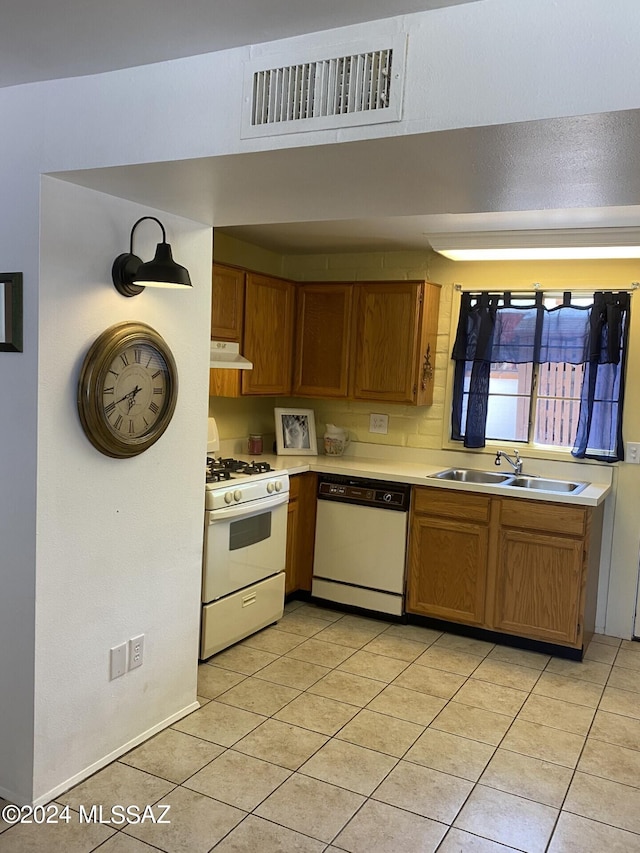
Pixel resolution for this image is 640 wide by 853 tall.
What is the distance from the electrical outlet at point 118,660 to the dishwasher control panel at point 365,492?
1.97 meters

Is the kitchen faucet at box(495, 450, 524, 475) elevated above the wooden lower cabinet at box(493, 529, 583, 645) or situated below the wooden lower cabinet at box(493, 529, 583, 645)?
above

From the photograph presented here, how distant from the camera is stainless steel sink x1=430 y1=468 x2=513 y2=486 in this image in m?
4.52

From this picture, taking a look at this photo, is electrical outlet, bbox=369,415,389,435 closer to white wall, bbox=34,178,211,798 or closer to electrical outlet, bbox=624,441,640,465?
electrical outlet, bbox=624,441,640,465

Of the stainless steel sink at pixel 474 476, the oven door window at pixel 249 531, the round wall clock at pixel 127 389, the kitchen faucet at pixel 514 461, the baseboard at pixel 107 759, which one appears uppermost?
the round wall clock at pixel 127 389

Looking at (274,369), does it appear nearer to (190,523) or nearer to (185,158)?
(190,523)

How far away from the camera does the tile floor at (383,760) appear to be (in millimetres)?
2357

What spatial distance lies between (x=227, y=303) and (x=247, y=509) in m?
1.22

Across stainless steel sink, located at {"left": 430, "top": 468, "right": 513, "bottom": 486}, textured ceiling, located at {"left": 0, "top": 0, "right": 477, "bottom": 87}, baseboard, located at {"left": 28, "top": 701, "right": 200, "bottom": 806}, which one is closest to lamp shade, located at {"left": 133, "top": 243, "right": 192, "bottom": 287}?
textured ceiling, located at {"left": 0, "top": 0, "right": 477, "bottom": 87}

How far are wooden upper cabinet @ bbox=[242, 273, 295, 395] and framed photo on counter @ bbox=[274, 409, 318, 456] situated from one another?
17cm

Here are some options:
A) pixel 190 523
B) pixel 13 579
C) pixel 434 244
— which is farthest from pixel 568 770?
pixel 434 244

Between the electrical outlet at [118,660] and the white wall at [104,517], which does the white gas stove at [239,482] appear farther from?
the electrical outlet at [118,660]

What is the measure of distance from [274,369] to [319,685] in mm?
2072

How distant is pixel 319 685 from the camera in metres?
3.49

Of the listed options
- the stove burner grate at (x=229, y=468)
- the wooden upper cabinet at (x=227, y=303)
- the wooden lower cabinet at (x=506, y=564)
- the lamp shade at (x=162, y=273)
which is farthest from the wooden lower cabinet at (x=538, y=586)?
the lamp shade at (x=162, y=273)
